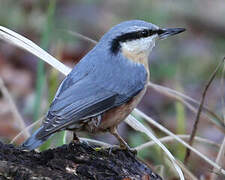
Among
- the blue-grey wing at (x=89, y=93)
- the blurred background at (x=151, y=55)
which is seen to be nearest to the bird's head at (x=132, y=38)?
the blue-grey wing at (x=89, y=93)

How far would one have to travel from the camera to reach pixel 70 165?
3152mm

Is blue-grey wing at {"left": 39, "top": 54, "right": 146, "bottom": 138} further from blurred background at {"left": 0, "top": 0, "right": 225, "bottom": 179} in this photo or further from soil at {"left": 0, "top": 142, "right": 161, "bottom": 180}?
blurred background at {"left": 0, "top": 0, "right": 225, "bottom": 179}

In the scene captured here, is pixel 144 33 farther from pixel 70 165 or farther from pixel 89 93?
pixel 70 165

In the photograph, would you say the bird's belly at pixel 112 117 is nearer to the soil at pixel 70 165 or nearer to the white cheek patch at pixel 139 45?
the soil at pixel 70 165

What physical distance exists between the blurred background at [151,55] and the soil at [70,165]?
1791 millimetres

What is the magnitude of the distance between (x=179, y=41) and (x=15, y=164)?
6.86 m

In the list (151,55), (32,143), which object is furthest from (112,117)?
(151,55)

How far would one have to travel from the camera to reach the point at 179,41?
9594mm

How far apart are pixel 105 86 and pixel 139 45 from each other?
565 millimetres

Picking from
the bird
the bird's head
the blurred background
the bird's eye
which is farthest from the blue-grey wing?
the blurred background

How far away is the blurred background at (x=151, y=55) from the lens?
6.52 meters

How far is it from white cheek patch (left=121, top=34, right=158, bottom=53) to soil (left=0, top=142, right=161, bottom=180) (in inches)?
39.4

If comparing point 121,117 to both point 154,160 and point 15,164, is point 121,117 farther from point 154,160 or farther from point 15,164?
point 154,160

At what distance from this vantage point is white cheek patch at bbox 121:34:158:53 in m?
4.30
